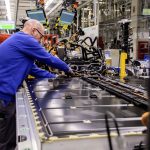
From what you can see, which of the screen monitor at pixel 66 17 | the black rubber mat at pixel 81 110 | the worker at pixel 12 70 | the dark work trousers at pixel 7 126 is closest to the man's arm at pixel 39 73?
the worker at pixel 12 70

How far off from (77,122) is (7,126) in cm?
169

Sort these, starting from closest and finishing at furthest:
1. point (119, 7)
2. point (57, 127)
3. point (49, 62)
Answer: point (57, 127)
point (49, 62)
point (119, 7)

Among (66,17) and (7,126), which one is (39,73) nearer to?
(7,126)

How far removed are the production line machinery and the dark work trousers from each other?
434mm

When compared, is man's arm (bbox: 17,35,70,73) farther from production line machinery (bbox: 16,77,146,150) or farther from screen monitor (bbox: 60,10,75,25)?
screen monitor (bbox: 60,10,75,25)

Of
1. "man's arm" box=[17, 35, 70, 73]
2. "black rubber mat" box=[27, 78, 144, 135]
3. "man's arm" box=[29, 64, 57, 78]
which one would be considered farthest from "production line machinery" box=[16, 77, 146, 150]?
"man's arm" box=[29, 64, 57, 78]

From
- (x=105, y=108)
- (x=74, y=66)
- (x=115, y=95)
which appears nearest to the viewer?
(x=105, y=108)

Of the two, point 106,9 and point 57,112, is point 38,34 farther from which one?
point 106,9

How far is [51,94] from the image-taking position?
2.79 m

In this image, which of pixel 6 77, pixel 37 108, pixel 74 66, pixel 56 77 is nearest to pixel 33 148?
pixel 37 108

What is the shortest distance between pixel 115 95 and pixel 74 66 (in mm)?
2415

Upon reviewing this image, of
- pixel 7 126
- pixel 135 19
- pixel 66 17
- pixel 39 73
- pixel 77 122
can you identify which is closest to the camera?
pixel 77 122

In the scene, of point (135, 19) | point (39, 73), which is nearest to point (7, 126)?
point (39, 73)

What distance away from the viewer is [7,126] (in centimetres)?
328
